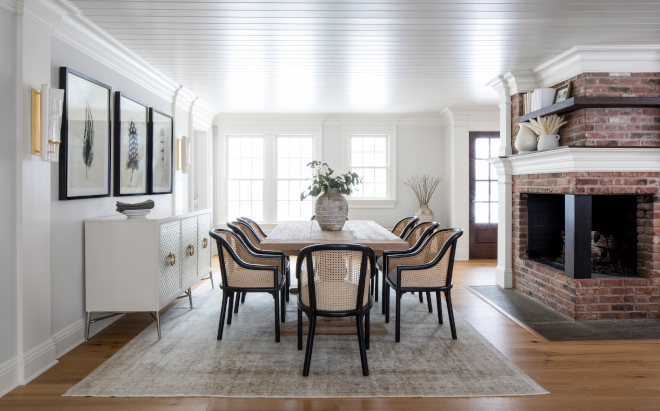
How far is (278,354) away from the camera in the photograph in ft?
10.8

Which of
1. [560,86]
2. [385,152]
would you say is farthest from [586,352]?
[385,152]

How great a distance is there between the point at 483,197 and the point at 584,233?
3.55m

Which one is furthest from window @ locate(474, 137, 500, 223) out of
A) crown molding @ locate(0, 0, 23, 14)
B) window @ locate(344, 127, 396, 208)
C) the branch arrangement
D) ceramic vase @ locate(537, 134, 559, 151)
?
crown molding @ locate(0, 0, 23, 14)

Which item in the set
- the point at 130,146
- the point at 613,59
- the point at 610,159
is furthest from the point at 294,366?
the point at 613,59

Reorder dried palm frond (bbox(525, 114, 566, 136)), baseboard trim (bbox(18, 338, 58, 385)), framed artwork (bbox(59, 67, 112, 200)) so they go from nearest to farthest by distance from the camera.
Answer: baseboard trim (bbox(18, 338, 58, 385)), framed artwork (bbox(59, 67, 112, 200)), dried palm frond (bbox(525, 114, 566, 136))

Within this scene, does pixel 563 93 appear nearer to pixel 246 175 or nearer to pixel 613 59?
pixel 613 59

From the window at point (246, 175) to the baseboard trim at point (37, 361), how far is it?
5155 mm

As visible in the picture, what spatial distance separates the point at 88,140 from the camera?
367 centimetres

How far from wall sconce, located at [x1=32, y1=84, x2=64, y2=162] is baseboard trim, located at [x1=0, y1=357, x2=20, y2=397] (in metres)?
1.27

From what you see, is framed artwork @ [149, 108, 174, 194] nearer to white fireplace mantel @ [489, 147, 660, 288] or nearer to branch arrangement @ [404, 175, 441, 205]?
white fireplace mantel @ [489, 147, 660, 288]

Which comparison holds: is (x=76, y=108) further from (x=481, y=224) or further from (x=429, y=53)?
(x=481, y=224)

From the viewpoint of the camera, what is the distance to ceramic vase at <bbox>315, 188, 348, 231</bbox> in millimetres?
4188

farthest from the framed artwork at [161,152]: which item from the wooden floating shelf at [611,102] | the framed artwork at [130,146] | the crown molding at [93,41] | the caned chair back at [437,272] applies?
the wooden floating shelf at [611,102]

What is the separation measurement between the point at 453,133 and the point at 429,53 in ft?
11.3
